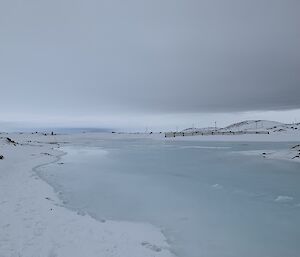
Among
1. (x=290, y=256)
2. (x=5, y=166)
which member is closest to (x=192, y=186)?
(x=290, y=256)

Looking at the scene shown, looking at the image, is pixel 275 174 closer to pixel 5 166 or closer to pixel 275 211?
pixel 275 211

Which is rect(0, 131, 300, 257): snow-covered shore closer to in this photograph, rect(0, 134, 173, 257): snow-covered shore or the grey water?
rect(0, 134, 173, 257): snow-covered shore

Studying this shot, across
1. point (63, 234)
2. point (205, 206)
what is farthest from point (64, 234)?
point (205, 206)

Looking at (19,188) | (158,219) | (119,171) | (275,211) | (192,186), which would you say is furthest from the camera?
(119,171)

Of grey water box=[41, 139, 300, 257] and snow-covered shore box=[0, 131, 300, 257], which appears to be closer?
snow-covered shore box=[0, 131, 300, 257]

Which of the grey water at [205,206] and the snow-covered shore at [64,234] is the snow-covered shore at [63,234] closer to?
the snow-covered shore at [64,234]

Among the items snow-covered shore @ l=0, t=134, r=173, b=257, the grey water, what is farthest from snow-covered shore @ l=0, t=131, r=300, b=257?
the grey water

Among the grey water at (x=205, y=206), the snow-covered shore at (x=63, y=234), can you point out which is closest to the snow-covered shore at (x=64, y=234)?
the snow-covered shore at (x=63, y=234)

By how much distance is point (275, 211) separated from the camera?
11289 mm

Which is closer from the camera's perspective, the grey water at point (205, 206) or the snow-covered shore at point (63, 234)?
the snow-covered shore at point (63, 234)

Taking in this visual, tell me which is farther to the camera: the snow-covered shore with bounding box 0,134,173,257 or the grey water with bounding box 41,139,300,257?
the grey water with bounding box 41,139,300,257

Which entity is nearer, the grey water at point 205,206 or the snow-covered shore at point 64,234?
the snow-covered shore at point 64,234

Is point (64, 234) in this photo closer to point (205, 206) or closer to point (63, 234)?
point (63, 234)

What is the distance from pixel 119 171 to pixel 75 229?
13752 millimetres
